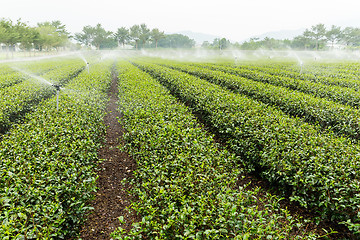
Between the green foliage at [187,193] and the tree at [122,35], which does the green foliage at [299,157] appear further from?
the tree at [122,35]

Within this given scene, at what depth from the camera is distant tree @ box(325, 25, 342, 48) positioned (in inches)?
3155

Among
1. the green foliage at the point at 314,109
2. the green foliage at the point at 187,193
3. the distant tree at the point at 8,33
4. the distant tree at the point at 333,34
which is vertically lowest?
the green foliage at the point at 187,193

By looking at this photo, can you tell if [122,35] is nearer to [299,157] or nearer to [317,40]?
[317,40]

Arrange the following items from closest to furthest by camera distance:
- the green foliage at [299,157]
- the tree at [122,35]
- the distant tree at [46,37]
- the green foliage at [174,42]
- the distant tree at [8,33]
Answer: the green foliage at [299,157], the distant tree at [8,33], the distant tree at [46,37], the tree at [122,35], the green foliage at [174,42]

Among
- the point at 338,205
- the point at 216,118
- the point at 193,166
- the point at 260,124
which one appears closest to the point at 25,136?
the point at 193,166

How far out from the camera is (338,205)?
297cm

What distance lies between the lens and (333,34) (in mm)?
81812

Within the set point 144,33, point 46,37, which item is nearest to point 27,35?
point 46,37

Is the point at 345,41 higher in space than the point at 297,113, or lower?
higher

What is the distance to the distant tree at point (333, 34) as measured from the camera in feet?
263

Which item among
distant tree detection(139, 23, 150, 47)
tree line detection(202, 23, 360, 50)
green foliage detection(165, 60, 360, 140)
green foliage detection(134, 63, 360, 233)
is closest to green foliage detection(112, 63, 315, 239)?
green foliage detection(134, 63, 360, 233)

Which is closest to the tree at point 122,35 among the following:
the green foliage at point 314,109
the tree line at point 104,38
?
the tree line at point 104,38

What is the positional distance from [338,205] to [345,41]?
360 feet

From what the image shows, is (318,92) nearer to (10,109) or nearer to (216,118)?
(216,118)
